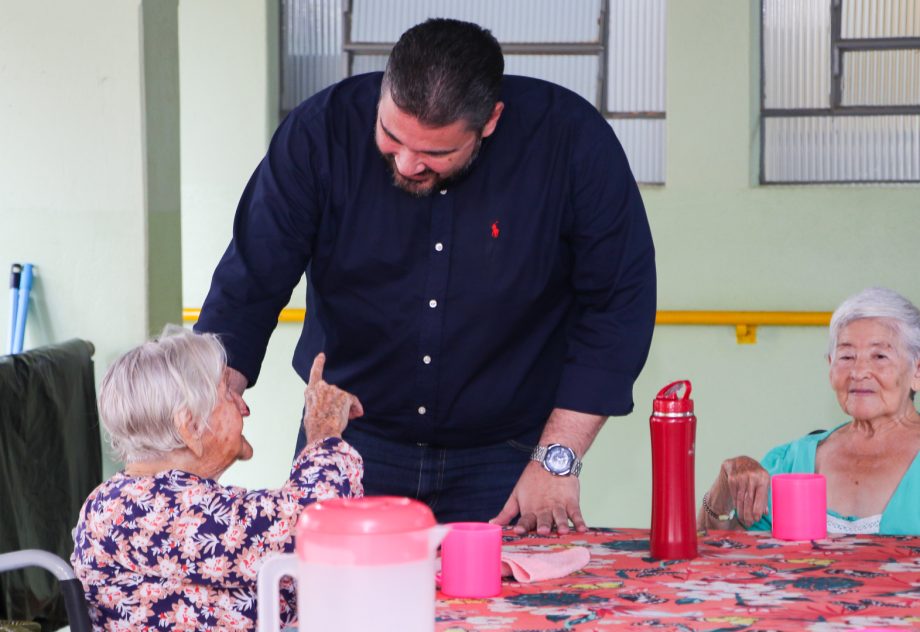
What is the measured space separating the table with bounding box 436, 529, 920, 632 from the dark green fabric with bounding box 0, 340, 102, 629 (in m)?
1.68

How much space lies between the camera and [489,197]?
91.6 inches

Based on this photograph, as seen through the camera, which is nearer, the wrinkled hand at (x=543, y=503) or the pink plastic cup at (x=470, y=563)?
the pink plastic cup at (x=470, y=563)

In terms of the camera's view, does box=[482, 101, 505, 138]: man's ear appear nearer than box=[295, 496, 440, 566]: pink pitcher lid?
No

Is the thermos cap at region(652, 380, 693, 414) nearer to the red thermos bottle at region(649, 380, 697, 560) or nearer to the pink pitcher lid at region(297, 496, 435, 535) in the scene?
the red thermos bottle at region(649, 380, 697, 560)

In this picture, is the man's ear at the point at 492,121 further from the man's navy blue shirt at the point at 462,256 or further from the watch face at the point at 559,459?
the watch face at the point at 559,459

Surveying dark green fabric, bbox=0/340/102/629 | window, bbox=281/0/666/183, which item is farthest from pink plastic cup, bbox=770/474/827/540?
window, bbox=281/0/666/183

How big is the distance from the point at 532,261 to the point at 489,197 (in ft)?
0.46

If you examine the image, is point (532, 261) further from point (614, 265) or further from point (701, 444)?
point (701, 444)

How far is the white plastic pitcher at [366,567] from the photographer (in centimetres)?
99

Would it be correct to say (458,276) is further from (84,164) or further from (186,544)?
(84,164)

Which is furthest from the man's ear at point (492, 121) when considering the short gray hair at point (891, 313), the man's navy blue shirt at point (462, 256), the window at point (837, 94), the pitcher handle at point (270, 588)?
the window at point (837, 94)

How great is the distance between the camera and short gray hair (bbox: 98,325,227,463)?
175 centimetres

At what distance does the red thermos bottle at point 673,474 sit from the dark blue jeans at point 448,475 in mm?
598

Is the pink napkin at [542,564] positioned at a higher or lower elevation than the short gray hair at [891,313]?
lower
